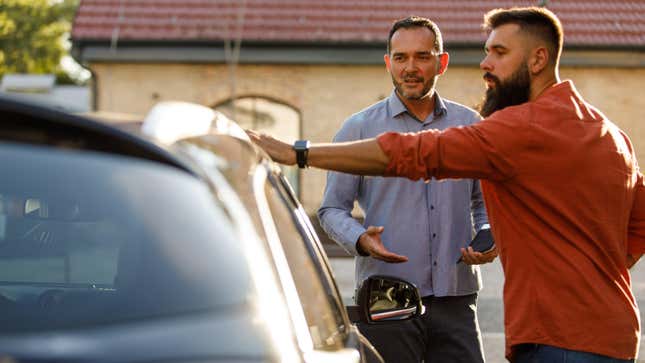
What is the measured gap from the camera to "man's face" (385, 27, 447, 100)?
485cm

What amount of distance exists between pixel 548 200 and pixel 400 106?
156 cm

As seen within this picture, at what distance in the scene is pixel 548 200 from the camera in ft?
11.3

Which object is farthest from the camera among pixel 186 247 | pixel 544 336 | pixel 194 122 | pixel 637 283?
pixel 637 283

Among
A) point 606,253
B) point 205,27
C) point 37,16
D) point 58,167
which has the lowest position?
point 37,16

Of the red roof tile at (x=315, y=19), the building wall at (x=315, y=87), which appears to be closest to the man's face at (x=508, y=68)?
the red roof tile at (x=315, y=19)

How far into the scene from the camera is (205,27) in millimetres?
24359

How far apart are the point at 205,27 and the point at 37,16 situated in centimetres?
4657

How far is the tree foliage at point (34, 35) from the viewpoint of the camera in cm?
6662

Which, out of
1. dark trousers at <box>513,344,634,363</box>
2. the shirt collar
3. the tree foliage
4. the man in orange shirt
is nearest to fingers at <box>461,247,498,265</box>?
the shirt collar

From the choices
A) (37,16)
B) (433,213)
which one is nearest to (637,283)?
(433,213)

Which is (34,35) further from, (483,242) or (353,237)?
(483,242)

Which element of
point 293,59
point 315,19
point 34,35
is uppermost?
point 315,19

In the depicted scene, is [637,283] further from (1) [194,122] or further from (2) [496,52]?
(1) [194,122]

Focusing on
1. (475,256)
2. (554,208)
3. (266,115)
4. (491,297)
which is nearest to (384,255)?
(475,256)
